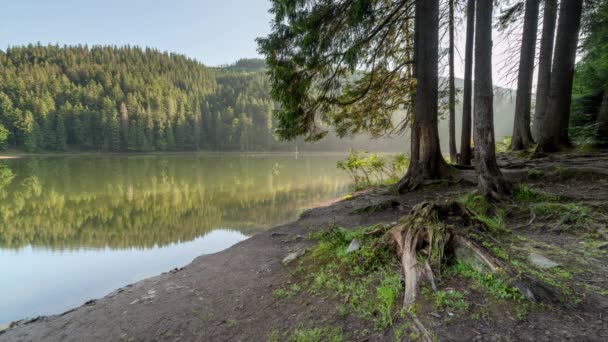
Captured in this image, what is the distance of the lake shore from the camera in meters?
1.98

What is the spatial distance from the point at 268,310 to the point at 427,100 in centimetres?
681

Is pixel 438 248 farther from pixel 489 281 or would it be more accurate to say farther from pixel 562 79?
pixel 562 79

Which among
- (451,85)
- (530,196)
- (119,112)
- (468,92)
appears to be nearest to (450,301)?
(530,196)

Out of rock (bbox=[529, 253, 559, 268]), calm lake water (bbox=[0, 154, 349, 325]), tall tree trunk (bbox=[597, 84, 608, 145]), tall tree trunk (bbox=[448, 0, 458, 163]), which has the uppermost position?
tall tree trunk (bbox=[448, 0, 458, 163])

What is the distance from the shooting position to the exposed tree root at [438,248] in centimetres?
225

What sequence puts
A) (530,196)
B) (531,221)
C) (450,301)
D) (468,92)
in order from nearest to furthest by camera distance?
1. (450,301)
2. (531,221)
3. (530,196)
4. (468,92)

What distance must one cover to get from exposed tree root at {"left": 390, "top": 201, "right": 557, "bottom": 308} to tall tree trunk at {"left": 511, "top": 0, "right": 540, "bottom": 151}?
27.8ft

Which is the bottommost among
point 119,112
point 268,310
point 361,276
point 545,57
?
point 268,310

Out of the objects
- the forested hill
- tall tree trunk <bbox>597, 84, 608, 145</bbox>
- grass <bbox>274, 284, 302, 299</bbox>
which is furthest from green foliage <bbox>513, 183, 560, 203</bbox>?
the forested hill

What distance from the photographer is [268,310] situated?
10.3ft

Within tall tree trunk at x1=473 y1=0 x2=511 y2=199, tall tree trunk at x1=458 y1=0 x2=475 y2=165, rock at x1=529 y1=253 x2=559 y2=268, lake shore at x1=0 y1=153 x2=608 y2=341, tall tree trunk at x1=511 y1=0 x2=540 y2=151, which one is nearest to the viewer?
lake shore at x1=0 y1=153 x2=608 y2=341

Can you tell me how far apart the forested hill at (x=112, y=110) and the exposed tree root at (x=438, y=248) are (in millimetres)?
76342

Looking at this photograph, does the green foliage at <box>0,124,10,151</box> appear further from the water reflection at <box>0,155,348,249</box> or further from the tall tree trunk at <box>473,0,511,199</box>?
the tall tree trunk at <box>473,0,511,199</box>

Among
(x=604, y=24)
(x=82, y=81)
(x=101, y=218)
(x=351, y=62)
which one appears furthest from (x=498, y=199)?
(x=82, y=81)
